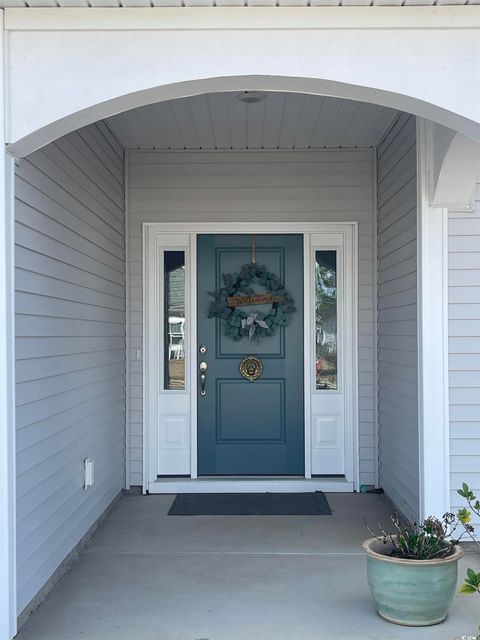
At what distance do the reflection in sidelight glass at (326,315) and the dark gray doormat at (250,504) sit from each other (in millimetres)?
928

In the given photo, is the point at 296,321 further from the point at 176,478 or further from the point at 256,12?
the point at 256,12

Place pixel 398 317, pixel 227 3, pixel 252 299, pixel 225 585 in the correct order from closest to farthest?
pixel 227 3 → pixel 225 585 → pixel 398 317 → pixel 252 299

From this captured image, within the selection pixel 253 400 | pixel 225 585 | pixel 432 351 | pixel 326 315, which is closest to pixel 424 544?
pixel 225 585

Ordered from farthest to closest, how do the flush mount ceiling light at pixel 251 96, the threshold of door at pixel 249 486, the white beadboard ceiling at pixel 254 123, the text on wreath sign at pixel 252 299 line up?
the text on wreath sign at pixel 252 299, the threshold of door at pixel 249 486, the white beadboard ceiling at pixel 254 123, the flush mount ceiling light at pixel 251 96

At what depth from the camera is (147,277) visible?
16.4ft

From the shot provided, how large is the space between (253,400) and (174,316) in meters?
0.89

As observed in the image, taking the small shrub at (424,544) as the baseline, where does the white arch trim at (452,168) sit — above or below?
above

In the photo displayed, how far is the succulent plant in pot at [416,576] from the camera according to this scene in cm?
263

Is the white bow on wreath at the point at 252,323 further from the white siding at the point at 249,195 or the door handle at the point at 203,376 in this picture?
the white siding at the point at 249,195

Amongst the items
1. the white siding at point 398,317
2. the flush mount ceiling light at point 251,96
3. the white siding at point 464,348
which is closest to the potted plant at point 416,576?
the white siding at point 464,348

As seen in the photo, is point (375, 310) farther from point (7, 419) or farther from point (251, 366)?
point (7, 419)

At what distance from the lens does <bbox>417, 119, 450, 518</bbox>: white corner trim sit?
3480 mm

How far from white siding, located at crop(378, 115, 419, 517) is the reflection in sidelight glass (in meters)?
0.36

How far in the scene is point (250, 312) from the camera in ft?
16.5
